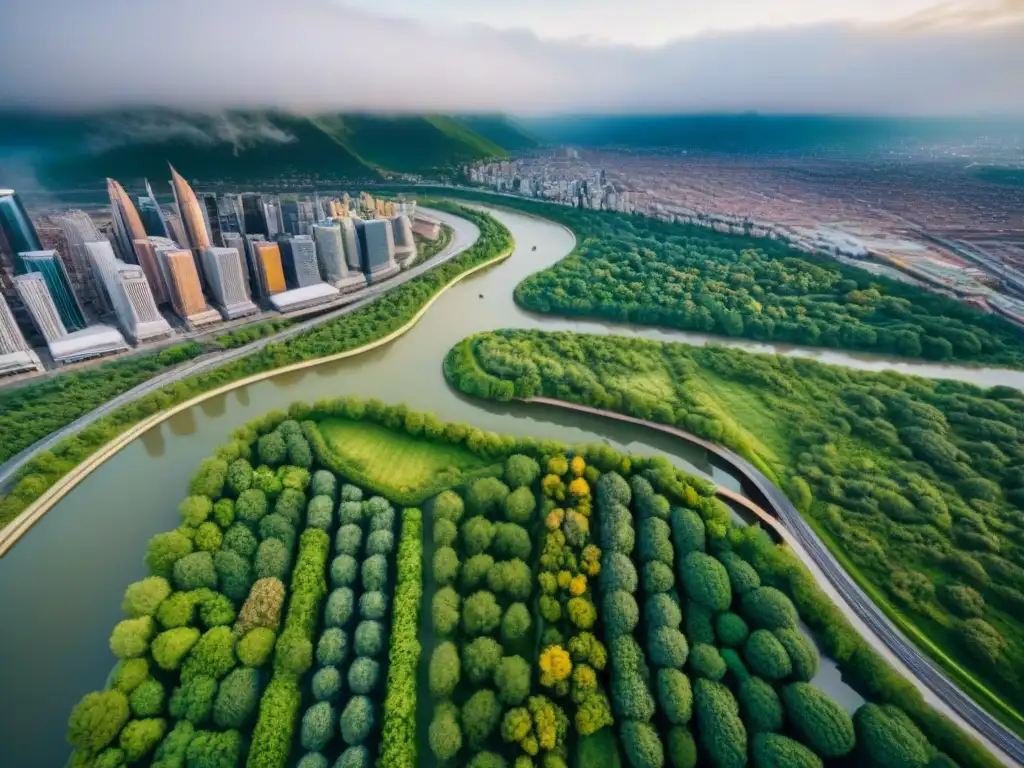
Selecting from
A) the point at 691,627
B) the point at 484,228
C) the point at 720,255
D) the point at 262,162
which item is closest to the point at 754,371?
the point at 691,627

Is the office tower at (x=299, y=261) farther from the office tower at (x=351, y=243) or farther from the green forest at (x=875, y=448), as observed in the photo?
the green forest at (x=875, y=448)

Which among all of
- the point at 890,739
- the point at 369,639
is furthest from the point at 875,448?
the point at 369,639

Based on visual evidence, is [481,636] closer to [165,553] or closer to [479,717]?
[479,717]

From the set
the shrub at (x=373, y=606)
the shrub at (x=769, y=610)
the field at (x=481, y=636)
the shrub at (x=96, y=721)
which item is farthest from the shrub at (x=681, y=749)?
the shrub at (x=96, y=721)

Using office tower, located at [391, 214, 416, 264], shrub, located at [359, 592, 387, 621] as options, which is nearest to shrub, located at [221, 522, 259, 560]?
shrub, located at [359, 592, 387, 621]

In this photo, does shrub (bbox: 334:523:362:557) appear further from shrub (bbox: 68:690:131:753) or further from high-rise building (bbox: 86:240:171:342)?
high-rise building (bbox: 86:240:171:342)
